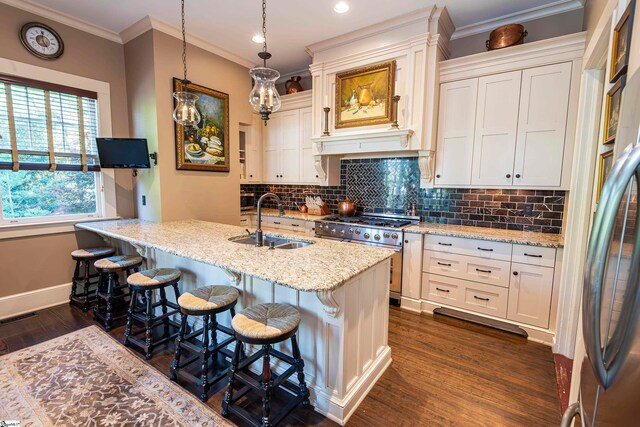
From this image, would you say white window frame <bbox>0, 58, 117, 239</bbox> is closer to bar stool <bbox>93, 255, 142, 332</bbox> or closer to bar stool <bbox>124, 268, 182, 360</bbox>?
bar stool <bbox>93, 255, 142, 332</bbox>

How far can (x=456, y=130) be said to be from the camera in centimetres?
318

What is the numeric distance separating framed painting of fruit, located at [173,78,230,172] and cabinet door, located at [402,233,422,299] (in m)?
2.67

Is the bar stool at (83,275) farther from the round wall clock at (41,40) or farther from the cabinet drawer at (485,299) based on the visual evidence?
the cabinet drawer at (485,299)

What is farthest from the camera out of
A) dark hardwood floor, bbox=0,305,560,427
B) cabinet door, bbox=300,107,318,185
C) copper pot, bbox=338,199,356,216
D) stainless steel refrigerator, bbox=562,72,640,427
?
cabinet door, bbox=300,107,318,185

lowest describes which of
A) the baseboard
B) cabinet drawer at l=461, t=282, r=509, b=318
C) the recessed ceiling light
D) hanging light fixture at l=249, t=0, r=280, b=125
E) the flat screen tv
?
the baseboard

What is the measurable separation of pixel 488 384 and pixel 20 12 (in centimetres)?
533

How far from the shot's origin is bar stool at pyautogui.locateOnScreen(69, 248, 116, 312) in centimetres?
308

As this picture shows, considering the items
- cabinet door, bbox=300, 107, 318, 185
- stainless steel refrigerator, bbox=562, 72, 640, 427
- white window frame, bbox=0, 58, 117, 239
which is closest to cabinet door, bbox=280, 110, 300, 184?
cabinet door, bbox=300, 107, 318, 185

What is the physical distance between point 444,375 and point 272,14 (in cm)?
367

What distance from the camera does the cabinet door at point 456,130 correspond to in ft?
10.2

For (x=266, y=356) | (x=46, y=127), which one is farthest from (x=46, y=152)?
(x=266, y=356)

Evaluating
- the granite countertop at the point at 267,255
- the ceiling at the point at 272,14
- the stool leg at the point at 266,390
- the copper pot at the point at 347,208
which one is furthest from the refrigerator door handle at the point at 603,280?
the copper pot at the point at 347,208

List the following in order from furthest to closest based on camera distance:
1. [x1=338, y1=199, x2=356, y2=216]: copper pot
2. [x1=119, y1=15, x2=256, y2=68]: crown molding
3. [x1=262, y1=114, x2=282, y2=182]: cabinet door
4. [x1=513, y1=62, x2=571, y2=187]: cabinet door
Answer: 1. [x1=262, y1=114, x2=282, y2=182]: cabinet door
2. [x1=338, y1=199, x2=356, y2=216]: copper pot
3. [x1=119, y1=15, x2=256, y2=68]: crown molding
4. [x1=513, y1=62, x2=571, y2=187]: cabinet door

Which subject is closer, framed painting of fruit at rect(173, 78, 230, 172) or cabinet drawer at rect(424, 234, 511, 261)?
cabinet drawer at rect(424, 234, 511, 261)
